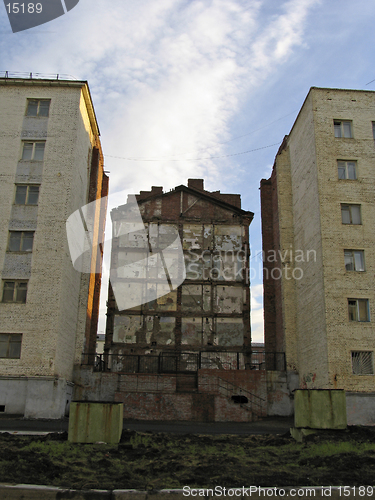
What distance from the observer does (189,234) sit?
106 feet

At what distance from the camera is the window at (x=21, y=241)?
980 inches

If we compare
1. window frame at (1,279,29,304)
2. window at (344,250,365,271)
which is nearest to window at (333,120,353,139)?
window at (344,250,365,271)

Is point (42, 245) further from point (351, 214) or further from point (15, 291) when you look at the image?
point (351, 214)

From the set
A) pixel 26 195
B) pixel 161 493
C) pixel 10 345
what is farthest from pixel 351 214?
pixel 161 493

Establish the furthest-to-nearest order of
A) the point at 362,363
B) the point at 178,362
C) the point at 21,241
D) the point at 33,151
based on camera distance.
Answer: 1. the point at 178,362
2. the point at 33,151
3. the point at 21,241
4. the point at 362,363

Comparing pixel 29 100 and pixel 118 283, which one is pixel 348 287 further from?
pixel 29 100

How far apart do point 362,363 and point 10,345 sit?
57.3ft

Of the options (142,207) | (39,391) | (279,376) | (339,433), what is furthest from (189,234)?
(339,433)

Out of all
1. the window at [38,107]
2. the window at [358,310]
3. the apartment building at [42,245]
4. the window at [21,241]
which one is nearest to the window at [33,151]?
the apartment building at [42,245]

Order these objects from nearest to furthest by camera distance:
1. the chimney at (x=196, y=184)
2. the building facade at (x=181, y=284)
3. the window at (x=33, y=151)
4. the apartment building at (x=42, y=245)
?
the apartment building at (x=42, y=245) → the window at (x=33, y=151) → the building facade at (x=181, y=284) → the chimney at (x=196, y=184)

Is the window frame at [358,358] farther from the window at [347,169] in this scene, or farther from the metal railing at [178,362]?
the window at [347,169]

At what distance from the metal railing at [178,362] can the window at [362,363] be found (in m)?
5.25

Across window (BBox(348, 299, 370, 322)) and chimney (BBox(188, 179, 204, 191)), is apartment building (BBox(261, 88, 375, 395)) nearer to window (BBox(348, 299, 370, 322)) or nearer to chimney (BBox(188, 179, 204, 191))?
window (BBox(348, 299, 370, 322))

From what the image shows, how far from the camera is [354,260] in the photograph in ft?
82.7
